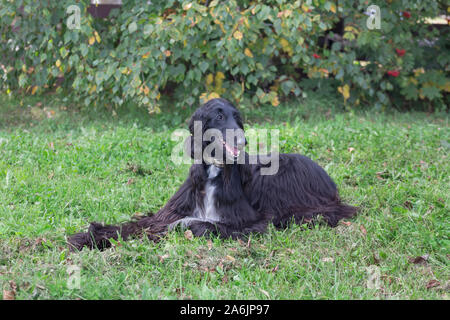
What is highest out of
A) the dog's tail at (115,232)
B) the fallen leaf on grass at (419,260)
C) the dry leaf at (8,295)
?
the dog's tail at (115,232)

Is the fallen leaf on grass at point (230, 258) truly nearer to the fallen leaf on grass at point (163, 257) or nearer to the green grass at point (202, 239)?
the green grass at point (202, 239)

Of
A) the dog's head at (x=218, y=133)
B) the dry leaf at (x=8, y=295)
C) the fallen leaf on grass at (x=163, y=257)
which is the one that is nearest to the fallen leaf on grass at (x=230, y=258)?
the fallen leaf on grass at (x=163, y=257)

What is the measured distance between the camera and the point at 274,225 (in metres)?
3.93

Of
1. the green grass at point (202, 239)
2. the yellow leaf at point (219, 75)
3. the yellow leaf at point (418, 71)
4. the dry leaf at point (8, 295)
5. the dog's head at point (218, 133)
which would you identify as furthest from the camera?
the yellow leaf at point (418, 71)

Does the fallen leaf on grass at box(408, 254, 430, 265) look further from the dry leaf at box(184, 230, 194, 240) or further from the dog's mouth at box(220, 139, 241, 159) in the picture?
the dry leaf at box(184, 230, 194, 240)

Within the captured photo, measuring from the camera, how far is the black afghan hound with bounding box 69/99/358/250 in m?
3.51

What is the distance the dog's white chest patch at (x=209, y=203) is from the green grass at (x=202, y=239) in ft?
0.81

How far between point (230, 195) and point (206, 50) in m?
3.36

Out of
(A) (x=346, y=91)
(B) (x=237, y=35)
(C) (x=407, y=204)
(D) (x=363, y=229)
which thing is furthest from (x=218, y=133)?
(A) (x=346, y=91)

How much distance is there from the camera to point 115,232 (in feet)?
12.0

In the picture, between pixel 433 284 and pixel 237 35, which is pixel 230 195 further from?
pixel 237 35

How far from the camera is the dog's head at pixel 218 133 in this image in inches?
135

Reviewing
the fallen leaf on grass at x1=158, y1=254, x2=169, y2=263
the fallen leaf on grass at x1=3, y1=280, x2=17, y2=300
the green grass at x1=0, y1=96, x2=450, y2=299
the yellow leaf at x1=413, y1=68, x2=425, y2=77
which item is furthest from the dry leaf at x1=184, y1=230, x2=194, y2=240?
the yellow leaf at x1=413, y1=68, x2=425, y2=77

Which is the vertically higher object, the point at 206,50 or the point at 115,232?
the point at 206,50
